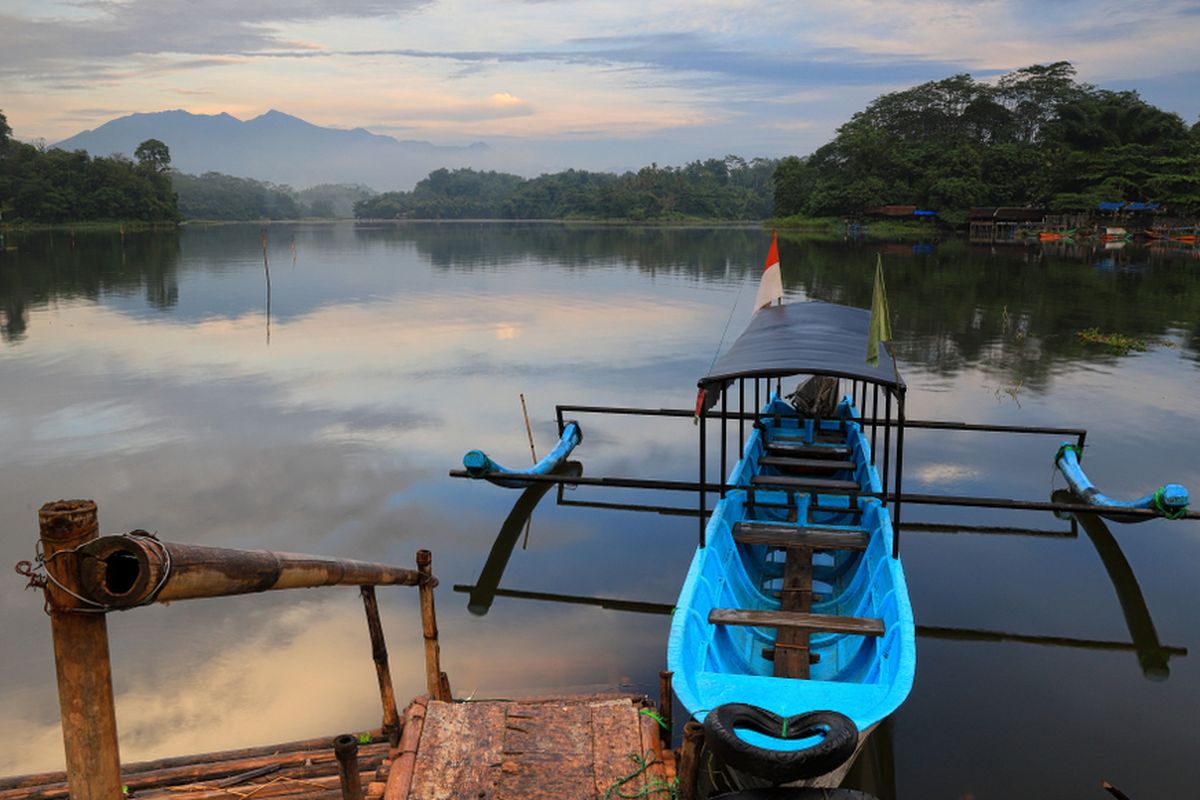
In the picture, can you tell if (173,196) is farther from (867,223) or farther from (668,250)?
(867,223)

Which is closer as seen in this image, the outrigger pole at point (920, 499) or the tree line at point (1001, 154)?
the outrigger pole at point (920, 499)

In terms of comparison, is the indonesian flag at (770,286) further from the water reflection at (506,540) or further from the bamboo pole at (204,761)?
the bamboo pole at (204,761)

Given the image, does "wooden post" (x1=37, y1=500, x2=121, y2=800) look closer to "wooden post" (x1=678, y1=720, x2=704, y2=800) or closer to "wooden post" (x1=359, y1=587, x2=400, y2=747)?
"wooden post" (x1=359, y1=587, x2=400, y2=747)

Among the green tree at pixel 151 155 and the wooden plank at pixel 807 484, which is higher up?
the green tree at pixel 151 155

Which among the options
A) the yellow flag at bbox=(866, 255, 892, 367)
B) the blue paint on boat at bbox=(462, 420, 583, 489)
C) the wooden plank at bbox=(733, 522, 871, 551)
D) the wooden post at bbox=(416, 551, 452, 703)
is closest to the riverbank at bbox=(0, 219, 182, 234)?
the blue paint on boat at bbox=(462, 420, 583, 489)

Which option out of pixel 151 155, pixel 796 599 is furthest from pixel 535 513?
pixel 151 155

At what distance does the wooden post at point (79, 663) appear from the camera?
8.31 feet

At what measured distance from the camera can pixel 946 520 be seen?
40.3 ft

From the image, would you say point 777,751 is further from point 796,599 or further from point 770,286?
point 770,286

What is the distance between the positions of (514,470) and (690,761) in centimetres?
913

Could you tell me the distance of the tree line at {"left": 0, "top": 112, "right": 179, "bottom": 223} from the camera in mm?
87812

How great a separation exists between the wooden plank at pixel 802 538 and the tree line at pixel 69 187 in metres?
98.4

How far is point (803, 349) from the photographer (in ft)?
30.2

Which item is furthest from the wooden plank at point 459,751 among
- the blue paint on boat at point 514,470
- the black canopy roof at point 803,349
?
the blue paint on boat at point 514,470
